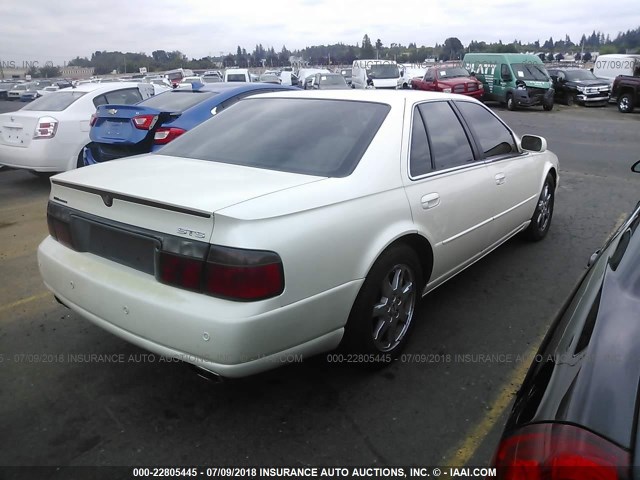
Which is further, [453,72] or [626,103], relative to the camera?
[453,72]

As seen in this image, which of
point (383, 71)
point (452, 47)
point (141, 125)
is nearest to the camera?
point (141, 125)

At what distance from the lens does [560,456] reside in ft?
3.69

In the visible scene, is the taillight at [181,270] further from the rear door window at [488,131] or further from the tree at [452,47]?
the tree at [452,47]

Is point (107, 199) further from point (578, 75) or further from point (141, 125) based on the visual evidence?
point (578, 75)

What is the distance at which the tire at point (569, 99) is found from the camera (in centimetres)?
2281

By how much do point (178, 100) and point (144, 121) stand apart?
3.00ft

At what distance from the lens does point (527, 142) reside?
15.0ft

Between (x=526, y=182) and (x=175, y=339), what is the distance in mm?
3457

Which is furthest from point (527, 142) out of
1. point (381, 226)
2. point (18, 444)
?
point (18, 444)

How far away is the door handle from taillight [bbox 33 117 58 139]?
6.45 m

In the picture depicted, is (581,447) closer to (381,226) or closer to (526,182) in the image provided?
(381,226)

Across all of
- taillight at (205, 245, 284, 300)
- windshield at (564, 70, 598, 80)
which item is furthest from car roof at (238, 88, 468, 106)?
windshield at (564, 70, 598, 80)

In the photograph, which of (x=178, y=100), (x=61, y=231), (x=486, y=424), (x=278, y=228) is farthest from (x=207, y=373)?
(x=178, y=100)

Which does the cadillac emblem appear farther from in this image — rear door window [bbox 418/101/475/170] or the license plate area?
rear door window [bbox 418/101/475/170]
